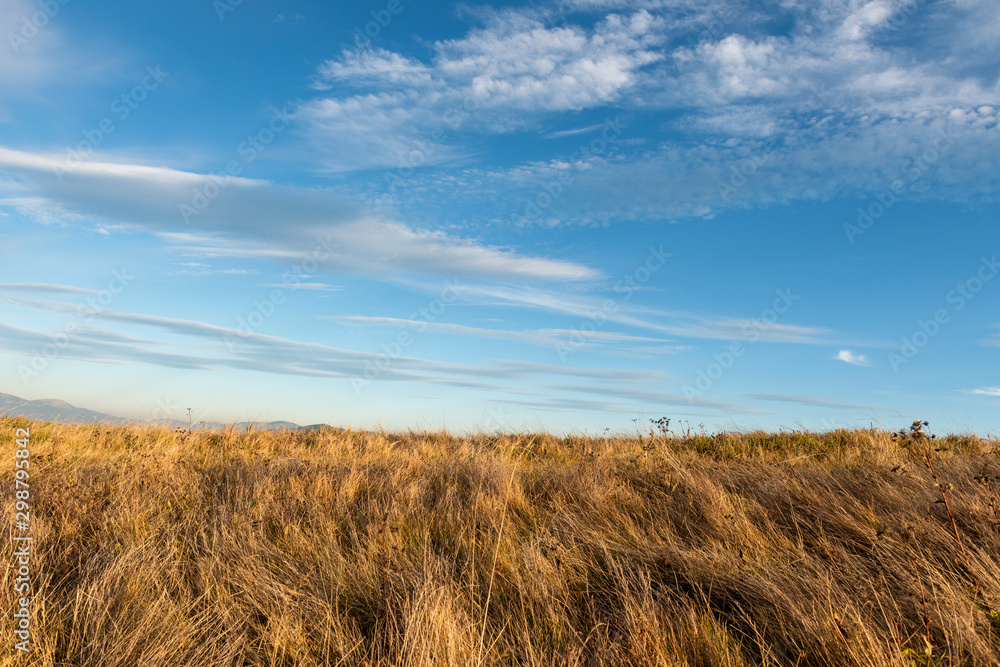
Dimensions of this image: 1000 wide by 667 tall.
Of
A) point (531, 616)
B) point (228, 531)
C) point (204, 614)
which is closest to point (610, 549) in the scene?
point (531, 616)

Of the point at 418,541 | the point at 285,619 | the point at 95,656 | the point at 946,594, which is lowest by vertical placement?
the point at 95,656

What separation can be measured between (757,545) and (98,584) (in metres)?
4.35

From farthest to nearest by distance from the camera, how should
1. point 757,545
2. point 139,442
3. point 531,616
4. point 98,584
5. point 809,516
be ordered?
point 139,442 → point 809,516 → point 757,545 → point 98,584 → point 531,616

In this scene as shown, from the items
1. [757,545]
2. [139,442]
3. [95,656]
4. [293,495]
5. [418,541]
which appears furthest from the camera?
[139,442]

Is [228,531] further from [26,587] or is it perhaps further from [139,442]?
[139,442]

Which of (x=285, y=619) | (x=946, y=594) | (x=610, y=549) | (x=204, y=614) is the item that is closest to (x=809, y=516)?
(x=946, y=594)

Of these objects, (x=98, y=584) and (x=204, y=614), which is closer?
(x=204, y=614)

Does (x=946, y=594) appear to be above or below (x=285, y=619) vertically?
above

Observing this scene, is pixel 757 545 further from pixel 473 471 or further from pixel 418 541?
pixel 473 471

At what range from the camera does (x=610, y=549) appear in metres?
3.86

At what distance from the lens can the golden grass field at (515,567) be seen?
8.71ft

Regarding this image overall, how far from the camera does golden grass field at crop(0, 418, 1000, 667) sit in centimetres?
265

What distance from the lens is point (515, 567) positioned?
3402mm

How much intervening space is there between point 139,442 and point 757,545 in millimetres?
9051
